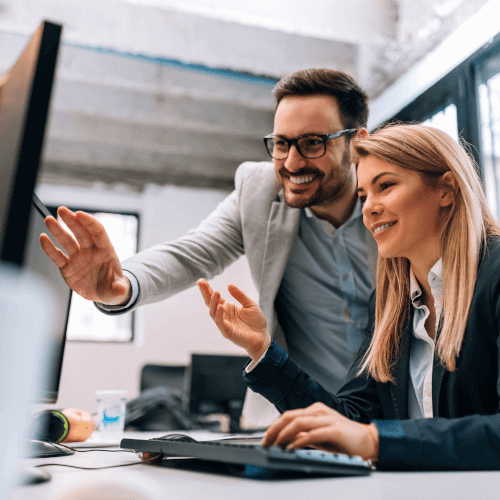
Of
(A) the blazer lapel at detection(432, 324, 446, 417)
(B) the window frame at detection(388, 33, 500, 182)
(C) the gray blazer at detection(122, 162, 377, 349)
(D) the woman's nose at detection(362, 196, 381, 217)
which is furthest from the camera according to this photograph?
(B) the window frame at detection(388, 33, 500, 182)

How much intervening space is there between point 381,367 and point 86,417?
2.49ft

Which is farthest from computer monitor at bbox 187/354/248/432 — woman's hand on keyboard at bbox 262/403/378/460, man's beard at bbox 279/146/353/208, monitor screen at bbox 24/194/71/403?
woman's hand on keyboard at bbox 262/403/378/460

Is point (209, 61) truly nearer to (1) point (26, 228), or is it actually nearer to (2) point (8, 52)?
(2) point (8, 52)

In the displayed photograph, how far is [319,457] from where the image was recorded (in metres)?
0.58

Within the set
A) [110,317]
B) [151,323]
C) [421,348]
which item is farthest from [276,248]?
[110,317]

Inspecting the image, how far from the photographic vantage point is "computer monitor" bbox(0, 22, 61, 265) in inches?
16.9

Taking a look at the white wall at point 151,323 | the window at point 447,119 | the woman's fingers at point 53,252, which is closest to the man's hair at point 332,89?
the woman's fingers at point 53,252

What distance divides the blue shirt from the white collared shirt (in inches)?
19.8

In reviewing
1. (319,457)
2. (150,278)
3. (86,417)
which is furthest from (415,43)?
(319,457)

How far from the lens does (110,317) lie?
6.10 m

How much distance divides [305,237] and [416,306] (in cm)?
68

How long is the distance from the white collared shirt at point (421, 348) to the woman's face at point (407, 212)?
0.07 m

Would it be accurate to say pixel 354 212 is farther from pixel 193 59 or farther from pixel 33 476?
pixel 193 59

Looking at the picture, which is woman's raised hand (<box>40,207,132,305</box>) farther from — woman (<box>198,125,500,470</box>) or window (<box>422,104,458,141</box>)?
window (<box>422,104,458,141</box>)
